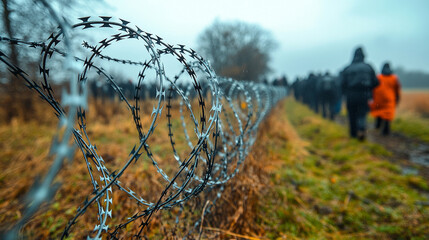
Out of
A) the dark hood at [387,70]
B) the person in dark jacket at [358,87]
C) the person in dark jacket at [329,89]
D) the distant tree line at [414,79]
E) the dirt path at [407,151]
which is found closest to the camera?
the dirt path at [407,151]

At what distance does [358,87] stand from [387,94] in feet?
4.43

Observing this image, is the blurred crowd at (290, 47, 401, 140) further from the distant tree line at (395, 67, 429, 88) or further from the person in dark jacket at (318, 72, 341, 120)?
the distant tree line at (395, 67, 429, 88)

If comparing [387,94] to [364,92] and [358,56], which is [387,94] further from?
[358,56]

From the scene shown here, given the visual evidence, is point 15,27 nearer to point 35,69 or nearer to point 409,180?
point 35,69

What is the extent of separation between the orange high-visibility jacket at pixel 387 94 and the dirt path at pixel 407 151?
2.60ft

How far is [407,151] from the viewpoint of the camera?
5.80 m

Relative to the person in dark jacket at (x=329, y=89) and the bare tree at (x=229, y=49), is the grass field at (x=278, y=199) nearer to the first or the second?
the person in dark jacket at (x=329, y=89)

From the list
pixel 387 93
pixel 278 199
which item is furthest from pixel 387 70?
pixel 278 199

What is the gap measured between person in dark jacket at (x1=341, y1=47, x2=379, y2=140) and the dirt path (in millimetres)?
914

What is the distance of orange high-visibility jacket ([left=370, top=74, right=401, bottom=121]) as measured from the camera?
684 cm

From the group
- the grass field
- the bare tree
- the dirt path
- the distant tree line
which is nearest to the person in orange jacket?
the dirt path

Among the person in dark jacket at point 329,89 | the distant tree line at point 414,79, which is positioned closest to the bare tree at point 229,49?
the person in dark jacket at point 329,89

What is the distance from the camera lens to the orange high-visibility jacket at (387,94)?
269 inches

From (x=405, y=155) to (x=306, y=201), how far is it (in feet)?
13.0
